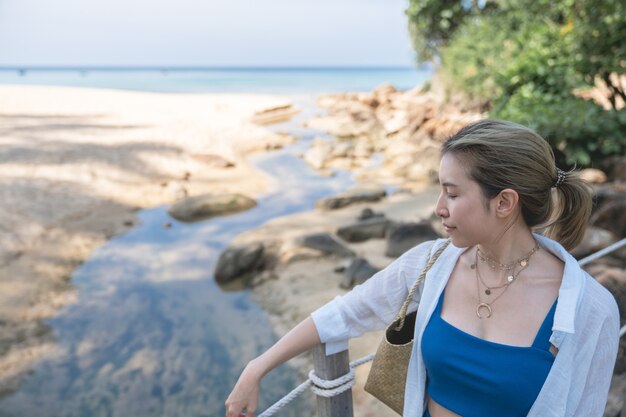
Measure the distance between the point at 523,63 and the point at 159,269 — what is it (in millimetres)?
8921

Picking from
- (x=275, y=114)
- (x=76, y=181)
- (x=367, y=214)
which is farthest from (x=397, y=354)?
(x=275, y=114)

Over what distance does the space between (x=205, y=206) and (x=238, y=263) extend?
317cm

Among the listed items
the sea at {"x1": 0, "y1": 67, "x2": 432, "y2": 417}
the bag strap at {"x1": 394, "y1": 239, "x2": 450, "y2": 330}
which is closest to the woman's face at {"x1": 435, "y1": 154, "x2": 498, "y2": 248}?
the bag strap at {"x1": 394, "y1": 239, "x2": 450, "y2": 330}

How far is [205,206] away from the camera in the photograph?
1028cm

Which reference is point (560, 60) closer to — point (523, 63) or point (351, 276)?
point (523, 63)

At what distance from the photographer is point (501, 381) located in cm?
139

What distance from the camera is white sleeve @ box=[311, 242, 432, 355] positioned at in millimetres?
1576

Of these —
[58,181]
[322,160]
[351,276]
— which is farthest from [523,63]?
[58,181]

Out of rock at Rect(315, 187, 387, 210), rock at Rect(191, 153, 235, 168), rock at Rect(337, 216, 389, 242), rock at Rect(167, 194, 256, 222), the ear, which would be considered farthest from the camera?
rock at Rect(191, 153, 235, 168)

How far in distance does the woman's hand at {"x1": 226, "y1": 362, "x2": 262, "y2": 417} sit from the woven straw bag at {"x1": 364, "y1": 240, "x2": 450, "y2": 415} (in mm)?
380

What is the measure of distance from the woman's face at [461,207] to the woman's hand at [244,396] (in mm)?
704

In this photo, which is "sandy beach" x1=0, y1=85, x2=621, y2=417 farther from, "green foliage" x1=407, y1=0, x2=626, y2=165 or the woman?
"green foliage" x1=407, y1=0, x2=626, y2=165

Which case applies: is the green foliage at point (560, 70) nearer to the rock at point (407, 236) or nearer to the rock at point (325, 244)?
the rock at point (407, 236)

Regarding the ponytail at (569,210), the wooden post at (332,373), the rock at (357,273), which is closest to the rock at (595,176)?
the rock at (357,273)
